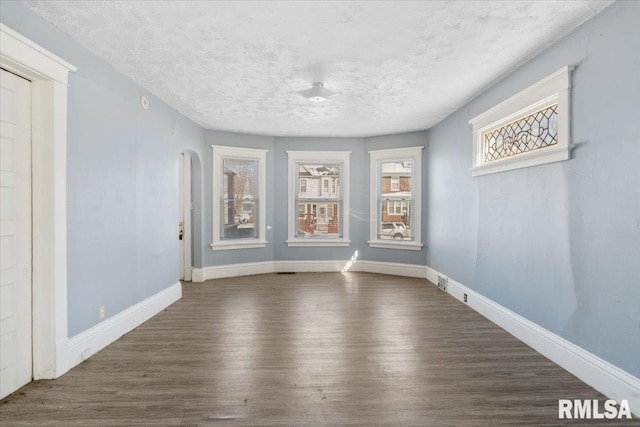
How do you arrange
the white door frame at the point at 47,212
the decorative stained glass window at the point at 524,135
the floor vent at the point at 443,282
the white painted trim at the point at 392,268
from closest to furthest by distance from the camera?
the white door frame at the point at 47,212, the decorative stained glass window at the point at 524,135, the floor vent at the point at 443,282, the white painted trim at the point at 392,268

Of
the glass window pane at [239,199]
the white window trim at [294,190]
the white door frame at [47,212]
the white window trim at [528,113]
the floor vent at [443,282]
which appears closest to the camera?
the white door frame at [47,212]

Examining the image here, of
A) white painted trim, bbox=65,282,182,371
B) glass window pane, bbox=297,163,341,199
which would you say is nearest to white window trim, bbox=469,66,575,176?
glass window pane, bbox=297,163,341,199

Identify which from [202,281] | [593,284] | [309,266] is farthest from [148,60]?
[309,266]

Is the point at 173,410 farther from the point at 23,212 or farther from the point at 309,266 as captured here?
the point at 309,266

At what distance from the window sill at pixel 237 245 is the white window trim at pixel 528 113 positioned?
12.9ft

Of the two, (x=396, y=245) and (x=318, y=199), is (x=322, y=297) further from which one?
(x=318, y=199)

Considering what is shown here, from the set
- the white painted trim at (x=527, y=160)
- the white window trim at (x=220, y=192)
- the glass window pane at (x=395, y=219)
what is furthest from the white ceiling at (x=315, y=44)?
the glass window pane at (x=395, y=219)

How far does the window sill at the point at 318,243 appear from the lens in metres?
6.66

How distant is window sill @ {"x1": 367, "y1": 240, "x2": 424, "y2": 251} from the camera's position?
20.0 feet

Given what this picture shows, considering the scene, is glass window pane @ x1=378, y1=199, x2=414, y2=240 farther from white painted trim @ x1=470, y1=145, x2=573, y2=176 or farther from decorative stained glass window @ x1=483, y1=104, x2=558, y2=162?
decorative stained glass window @ x1=483, y1=104, x2=558, y2=162

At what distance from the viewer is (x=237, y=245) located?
619cm

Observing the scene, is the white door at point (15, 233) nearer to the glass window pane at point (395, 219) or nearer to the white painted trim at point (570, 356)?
the white painted trim at point (570, 356)

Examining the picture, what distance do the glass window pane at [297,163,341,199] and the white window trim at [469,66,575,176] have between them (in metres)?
2.97

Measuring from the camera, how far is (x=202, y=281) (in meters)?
5.75
